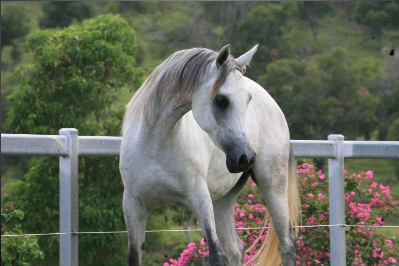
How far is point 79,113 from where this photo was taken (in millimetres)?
10828

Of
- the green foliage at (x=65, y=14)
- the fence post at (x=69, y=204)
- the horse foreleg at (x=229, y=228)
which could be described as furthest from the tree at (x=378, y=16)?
the fence post at (x=69, y=204)

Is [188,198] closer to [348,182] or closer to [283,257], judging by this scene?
[283,257]

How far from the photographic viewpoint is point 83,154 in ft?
11.8

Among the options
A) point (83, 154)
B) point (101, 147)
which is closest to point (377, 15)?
point (101, 147)

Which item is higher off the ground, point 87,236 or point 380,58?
point 380,58

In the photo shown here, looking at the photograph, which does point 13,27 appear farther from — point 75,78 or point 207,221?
point 207,221

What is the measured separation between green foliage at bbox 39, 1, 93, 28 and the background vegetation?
0.08 metres

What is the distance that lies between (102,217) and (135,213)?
6.55 m

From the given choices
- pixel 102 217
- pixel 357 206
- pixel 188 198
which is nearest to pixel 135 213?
pixel 188 198

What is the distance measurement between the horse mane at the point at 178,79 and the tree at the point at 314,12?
34705 millimetres

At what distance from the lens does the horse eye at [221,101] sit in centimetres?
289

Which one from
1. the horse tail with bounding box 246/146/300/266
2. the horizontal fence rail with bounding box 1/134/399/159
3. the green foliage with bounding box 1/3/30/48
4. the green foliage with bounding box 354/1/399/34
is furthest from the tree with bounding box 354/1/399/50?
the horse tail with bounding box 246/146/300/266

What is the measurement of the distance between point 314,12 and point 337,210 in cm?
3861

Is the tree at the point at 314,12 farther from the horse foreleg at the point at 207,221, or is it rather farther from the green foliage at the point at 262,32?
the horse foreleg at the point at 207,221
